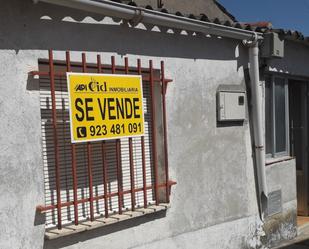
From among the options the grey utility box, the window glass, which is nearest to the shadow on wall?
the grey utility box

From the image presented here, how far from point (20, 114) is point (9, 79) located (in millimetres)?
308

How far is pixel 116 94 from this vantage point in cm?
509

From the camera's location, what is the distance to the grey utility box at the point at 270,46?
7.21 meters

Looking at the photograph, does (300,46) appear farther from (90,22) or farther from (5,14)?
(5,14)

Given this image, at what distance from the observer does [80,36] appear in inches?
192

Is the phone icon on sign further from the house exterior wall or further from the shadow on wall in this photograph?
the shadow on wall

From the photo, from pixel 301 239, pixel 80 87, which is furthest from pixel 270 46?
pixel 80 87

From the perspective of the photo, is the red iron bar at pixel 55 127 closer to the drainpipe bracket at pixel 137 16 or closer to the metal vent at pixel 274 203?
the drainpipe bracket at pixel 137 16

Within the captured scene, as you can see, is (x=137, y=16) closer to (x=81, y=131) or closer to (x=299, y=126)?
(x=81, y=131)

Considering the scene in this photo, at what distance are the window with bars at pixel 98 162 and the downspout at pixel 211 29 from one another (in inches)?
17.6

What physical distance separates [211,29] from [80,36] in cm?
184

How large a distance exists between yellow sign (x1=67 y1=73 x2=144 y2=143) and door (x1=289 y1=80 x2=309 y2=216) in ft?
14.7

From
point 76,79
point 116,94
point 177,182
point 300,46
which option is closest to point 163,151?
point 177,182

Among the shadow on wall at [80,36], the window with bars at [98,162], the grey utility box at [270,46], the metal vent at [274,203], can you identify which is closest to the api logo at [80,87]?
the window with bars at [98,162]
